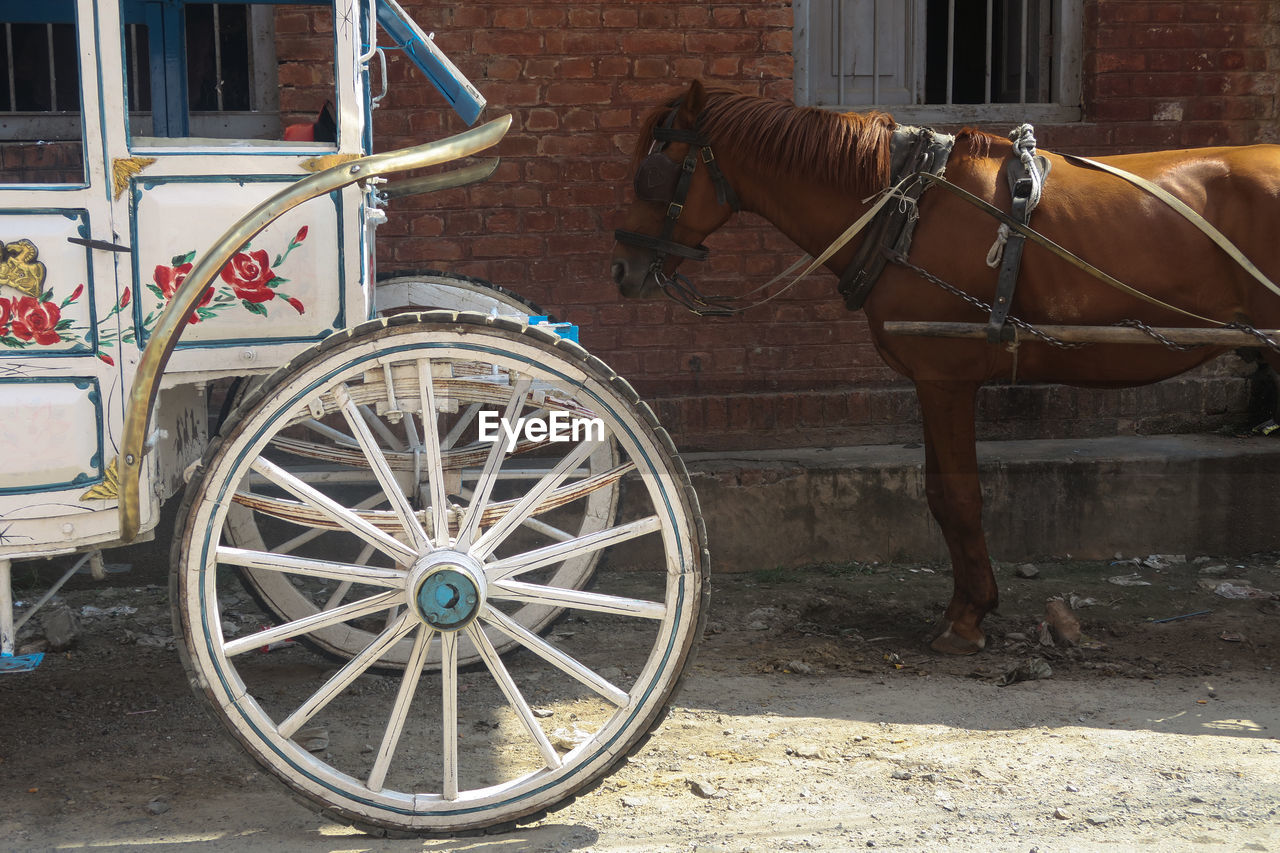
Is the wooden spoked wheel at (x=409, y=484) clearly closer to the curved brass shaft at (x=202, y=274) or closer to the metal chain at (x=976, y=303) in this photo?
the curved brass shaft at (x=202, y=274)

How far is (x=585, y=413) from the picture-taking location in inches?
113

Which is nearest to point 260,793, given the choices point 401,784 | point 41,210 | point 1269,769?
point 401,784

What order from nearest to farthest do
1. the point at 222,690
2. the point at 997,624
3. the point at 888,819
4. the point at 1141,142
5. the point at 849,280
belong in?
the point at 222,690 < the point at 888,819 < the point at 849,280 < the point at 997,624 < the point at 1141,142

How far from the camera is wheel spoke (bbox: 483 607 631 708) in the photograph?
8.90 ft

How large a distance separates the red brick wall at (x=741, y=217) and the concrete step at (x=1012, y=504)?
323mm

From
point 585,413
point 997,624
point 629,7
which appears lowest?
point 997,624

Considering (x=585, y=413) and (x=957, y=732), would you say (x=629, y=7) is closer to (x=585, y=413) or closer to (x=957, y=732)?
(x=585, y=413)

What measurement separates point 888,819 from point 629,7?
3.41 m

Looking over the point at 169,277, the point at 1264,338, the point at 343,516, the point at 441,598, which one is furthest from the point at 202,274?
the point at 1264,338

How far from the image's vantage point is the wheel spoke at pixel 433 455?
266 cm

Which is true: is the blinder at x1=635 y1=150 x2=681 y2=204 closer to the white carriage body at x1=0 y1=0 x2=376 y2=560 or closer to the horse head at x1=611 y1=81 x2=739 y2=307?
the horse head at x1=611 y1=81 x2=739 y2=307

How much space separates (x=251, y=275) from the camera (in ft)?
9.48

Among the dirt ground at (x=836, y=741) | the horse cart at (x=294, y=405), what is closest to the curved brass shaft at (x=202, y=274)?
the horse cart at (x=294, y=405)

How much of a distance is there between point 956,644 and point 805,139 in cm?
170
